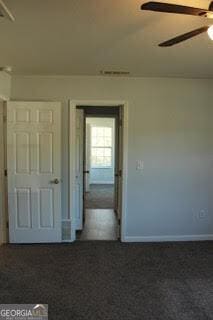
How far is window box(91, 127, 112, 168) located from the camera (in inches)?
416

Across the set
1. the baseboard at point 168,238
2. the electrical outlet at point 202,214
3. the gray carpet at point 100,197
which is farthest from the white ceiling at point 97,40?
the gray carpet at point 100,197

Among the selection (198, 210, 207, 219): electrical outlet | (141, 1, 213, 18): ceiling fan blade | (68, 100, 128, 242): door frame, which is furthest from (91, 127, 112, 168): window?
(141, 1, 213, 18): ceiling fan blade

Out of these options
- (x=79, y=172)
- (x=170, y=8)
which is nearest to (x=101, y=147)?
(x=79, y=172)

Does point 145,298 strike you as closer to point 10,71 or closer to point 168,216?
point 168,216

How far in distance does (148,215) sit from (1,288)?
2.31 m

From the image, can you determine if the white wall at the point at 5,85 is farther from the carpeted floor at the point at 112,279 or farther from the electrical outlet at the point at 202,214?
the electrical outlet at the point at 202,214

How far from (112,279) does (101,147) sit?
7.46m

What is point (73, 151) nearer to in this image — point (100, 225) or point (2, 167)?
point (2, 167)

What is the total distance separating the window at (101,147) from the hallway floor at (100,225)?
12.9 ft

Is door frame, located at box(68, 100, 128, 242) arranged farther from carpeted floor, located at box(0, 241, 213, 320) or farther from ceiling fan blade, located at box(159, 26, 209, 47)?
ceiling fan blade, located at box(159, 26, 209, 47)

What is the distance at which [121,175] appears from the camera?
457cm

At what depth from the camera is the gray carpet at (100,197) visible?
24.1 ft

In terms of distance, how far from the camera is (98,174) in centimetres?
1064

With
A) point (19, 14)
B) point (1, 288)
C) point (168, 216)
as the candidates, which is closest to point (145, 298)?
point (1, 288)
